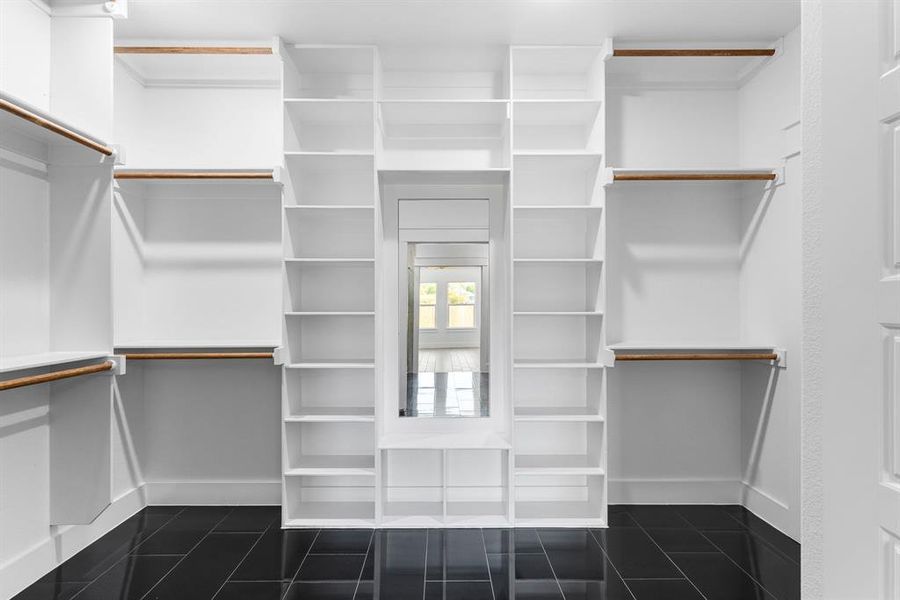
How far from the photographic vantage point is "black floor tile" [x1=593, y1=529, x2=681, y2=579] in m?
2.62

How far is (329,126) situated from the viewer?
3486 millimetres

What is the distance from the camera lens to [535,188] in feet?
11.5

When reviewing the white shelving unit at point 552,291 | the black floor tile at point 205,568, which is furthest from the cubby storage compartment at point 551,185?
the black floor tile at point 205,568

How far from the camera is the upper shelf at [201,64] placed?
3107 mm

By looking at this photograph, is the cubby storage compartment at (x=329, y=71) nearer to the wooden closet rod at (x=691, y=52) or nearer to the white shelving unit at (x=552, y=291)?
the white shelving unit at (x=552, y=291)

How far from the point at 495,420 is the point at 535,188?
57.9 inches


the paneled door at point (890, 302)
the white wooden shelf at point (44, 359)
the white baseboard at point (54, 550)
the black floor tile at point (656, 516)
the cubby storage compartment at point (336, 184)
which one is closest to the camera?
the paneled door at point (890, 302)

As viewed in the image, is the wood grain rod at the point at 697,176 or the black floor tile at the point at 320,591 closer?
the black floor tile at the point at 320,591

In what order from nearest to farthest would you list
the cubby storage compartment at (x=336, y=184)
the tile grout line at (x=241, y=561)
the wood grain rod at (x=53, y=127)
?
the wood grain rod at (x=53, y=127) → the tile grout line at (x=241, y=561) → the cubby storage compartment at (x=336, y=184)

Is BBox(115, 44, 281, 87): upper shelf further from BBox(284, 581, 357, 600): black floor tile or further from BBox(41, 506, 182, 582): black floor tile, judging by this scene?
BBox(284, 581, 357, 600): black floor tile

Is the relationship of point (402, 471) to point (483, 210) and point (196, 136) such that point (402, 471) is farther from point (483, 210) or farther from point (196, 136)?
point (196, 136)

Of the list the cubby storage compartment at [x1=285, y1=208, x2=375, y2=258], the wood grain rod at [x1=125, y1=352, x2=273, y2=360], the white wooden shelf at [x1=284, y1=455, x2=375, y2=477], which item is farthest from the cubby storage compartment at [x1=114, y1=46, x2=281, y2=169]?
the white wooden shelf at [x1=284, y1=455, x2=375, y2=477]

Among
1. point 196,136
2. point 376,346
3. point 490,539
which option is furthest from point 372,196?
point 490,539

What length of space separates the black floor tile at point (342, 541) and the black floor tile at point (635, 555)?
1246mm
